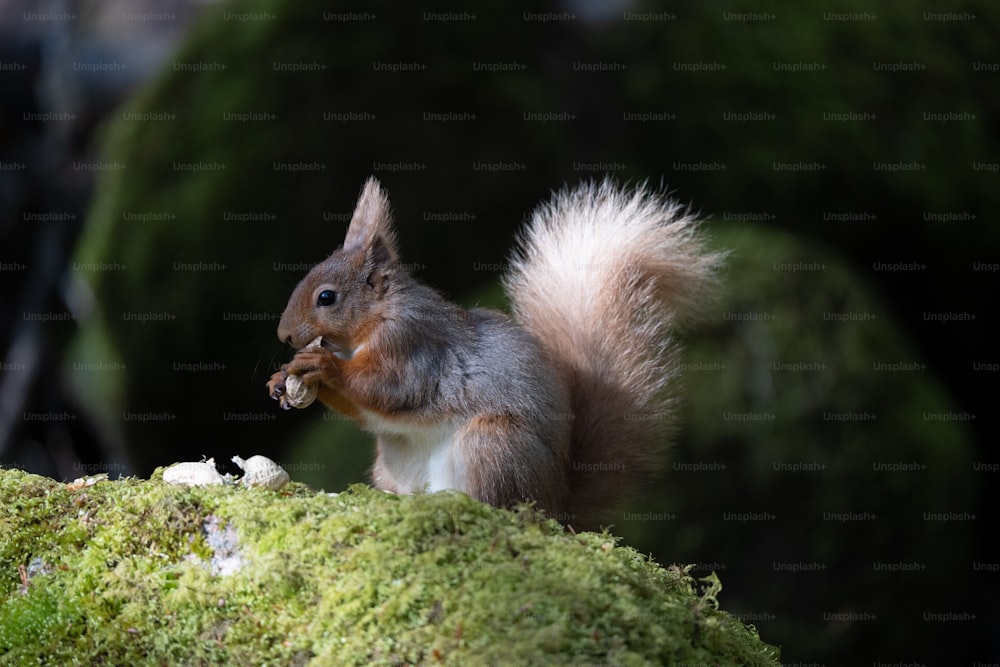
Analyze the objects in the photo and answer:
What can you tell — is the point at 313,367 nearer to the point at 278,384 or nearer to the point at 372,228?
the point at 278,384

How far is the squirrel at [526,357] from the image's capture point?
136 inches

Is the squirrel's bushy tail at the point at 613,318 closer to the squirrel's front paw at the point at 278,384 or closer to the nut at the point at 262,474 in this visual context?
the squirrel's front paw at the point at 278,384

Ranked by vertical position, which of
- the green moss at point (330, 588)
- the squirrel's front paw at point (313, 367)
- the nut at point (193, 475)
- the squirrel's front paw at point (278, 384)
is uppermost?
the squirrel's front paw at point (313, 367)

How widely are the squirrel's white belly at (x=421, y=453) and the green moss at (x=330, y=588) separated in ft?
3.03

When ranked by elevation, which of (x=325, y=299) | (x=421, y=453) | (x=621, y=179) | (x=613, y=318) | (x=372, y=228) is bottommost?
(x=421, y=453)

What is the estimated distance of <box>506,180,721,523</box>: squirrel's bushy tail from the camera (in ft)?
12.5

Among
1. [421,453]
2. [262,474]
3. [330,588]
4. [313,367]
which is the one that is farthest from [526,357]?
[330,588]

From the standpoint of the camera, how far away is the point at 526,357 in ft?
11.7

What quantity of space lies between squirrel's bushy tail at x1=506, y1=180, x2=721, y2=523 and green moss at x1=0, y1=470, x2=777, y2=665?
4.16 ft

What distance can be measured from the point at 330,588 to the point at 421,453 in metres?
1.44

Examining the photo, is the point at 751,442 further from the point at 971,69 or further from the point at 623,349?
the point at 971,69

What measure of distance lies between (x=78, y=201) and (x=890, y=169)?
656 cm

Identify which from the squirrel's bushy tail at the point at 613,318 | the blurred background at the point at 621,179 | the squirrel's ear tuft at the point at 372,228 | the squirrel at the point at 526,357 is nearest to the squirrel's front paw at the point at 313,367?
the squirrel at the point at 526,357

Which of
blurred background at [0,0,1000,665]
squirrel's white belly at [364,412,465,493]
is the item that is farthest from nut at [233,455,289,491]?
blurred background at [0,0,1000,665]
